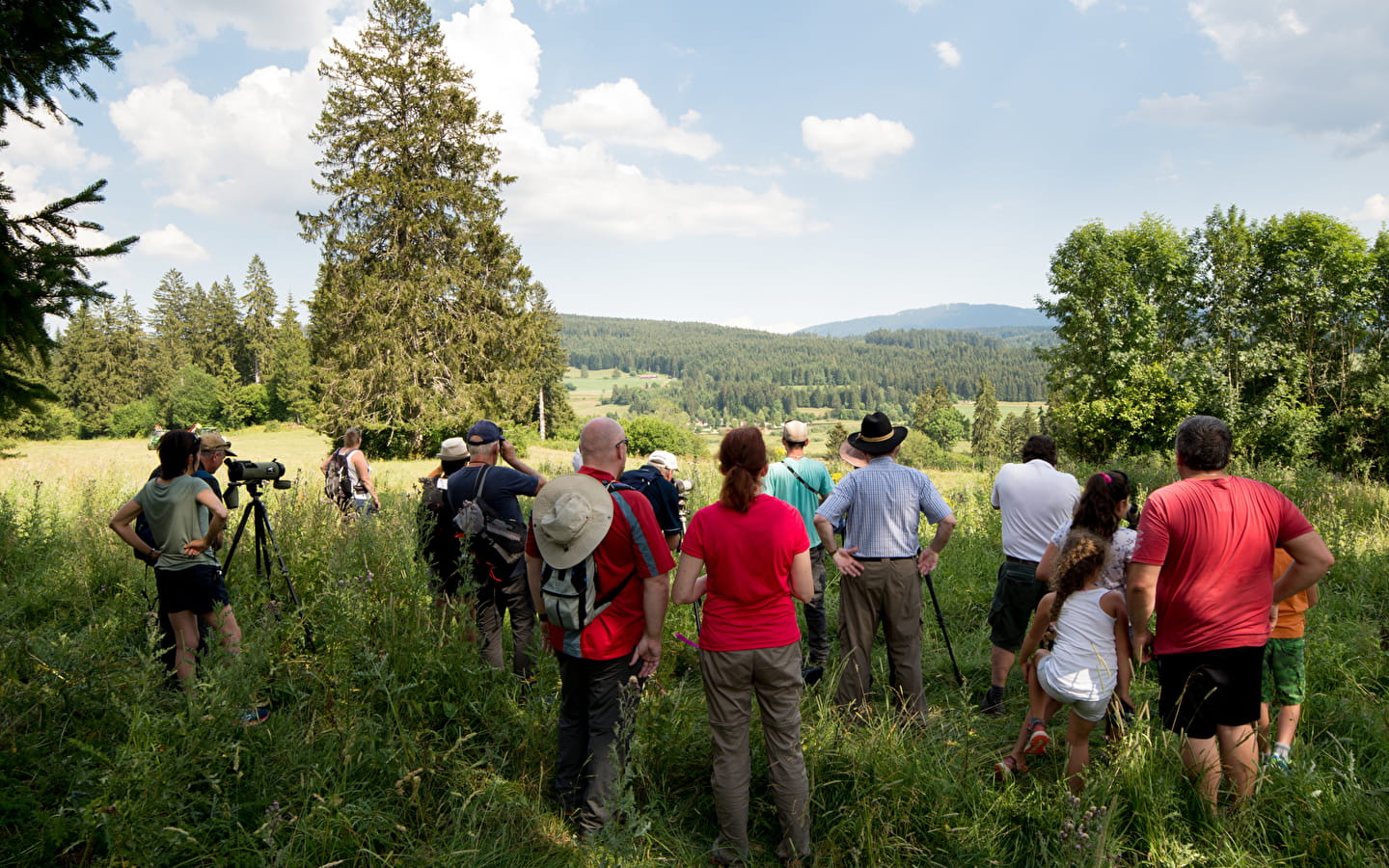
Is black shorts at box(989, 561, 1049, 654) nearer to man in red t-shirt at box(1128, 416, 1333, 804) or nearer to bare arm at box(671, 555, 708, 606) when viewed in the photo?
man in red t-shirt at box(1128, 416, 1333, 804)

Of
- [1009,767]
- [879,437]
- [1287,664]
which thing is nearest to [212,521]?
[879,437]

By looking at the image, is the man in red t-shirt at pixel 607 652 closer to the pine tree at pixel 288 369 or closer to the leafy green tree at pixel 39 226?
the leafy green tree at pixel 39 226

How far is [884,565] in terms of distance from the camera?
427 centimetres

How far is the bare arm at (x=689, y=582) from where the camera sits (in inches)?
124

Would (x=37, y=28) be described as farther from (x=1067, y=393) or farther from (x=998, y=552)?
(x=1067, y=393)

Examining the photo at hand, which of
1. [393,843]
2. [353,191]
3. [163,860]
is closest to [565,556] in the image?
[393,843]

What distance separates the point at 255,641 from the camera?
10.2ft

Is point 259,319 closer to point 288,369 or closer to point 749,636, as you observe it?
point 288,369

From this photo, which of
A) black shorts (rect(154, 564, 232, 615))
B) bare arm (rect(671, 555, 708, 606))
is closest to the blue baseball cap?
black shorts (rect(154, 564, 232, 615))

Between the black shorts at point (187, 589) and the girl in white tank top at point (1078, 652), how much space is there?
4.77m

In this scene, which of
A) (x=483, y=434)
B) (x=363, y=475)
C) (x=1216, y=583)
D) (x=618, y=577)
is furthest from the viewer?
(x=363, y=475)

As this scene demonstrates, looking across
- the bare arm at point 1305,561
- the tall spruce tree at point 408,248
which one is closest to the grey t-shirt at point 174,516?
the bare arm at point 1305,561

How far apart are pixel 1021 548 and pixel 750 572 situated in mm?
2552

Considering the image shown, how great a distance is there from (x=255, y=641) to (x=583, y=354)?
199 metres
